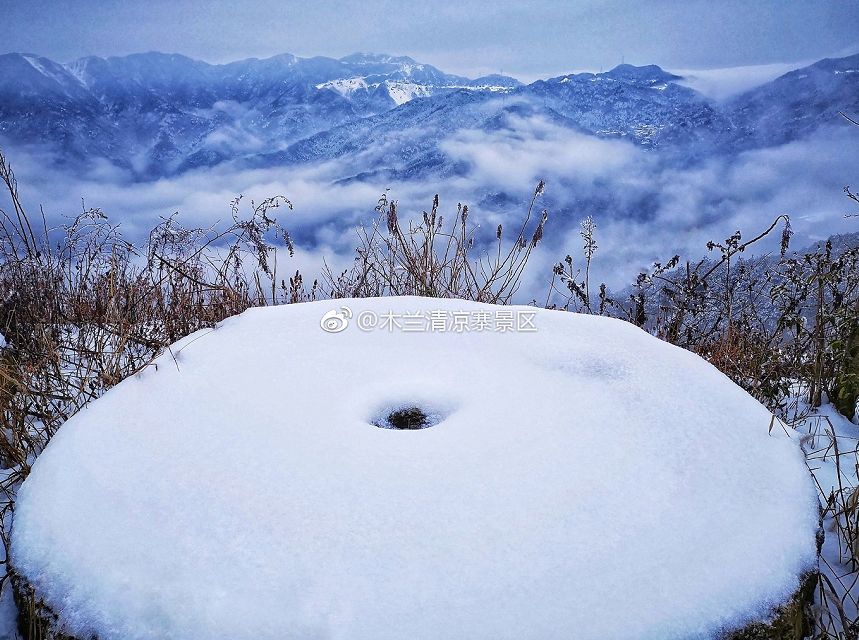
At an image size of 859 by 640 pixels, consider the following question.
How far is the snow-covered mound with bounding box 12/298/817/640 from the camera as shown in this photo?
1095 millimetres

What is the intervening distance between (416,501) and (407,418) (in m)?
0.49

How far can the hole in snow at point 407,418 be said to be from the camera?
1744mm

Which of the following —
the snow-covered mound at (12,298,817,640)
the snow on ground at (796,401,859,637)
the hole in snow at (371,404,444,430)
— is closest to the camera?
the snow-covered mound at (12,298,817,640)

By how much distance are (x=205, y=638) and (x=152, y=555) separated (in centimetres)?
24

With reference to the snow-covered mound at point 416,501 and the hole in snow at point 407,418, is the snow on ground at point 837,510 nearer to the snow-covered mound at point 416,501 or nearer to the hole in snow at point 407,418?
the snow-covered mound at point 416,501

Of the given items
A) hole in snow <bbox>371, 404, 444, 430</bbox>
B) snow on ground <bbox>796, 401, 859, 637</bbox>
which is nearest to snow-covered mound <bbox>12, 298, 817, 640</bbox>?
hole in snow <bbox>371, 404, 444, 430</bbox>

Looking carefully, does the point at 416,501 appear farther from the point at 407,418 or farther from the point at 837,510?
the point at 837,510

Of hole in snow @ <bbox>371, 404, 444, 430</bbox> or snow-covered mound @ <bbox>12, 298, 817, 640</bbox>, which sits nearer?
snow-covered mound @ <bbox>12, 298, 817, 640</bbox>

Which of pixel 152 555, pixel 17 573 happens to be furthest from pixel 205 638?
pixel 17 573

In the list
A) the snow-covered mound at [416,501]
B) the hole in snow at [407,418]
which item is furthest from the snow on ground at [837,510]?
the hole in snow at [407,418]

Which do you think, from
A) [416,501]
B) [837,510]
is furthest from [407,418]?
[837,510]

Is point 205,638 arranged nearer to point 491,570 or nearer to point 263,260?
point 491,570

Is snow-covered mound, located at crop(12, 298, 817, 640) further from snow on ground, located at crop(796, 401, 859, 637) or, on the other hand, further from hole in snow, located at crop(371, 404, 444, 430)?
snow on ground, located at crop(796, 401, 859, 637)

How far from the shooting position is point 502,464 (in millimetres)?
1418
